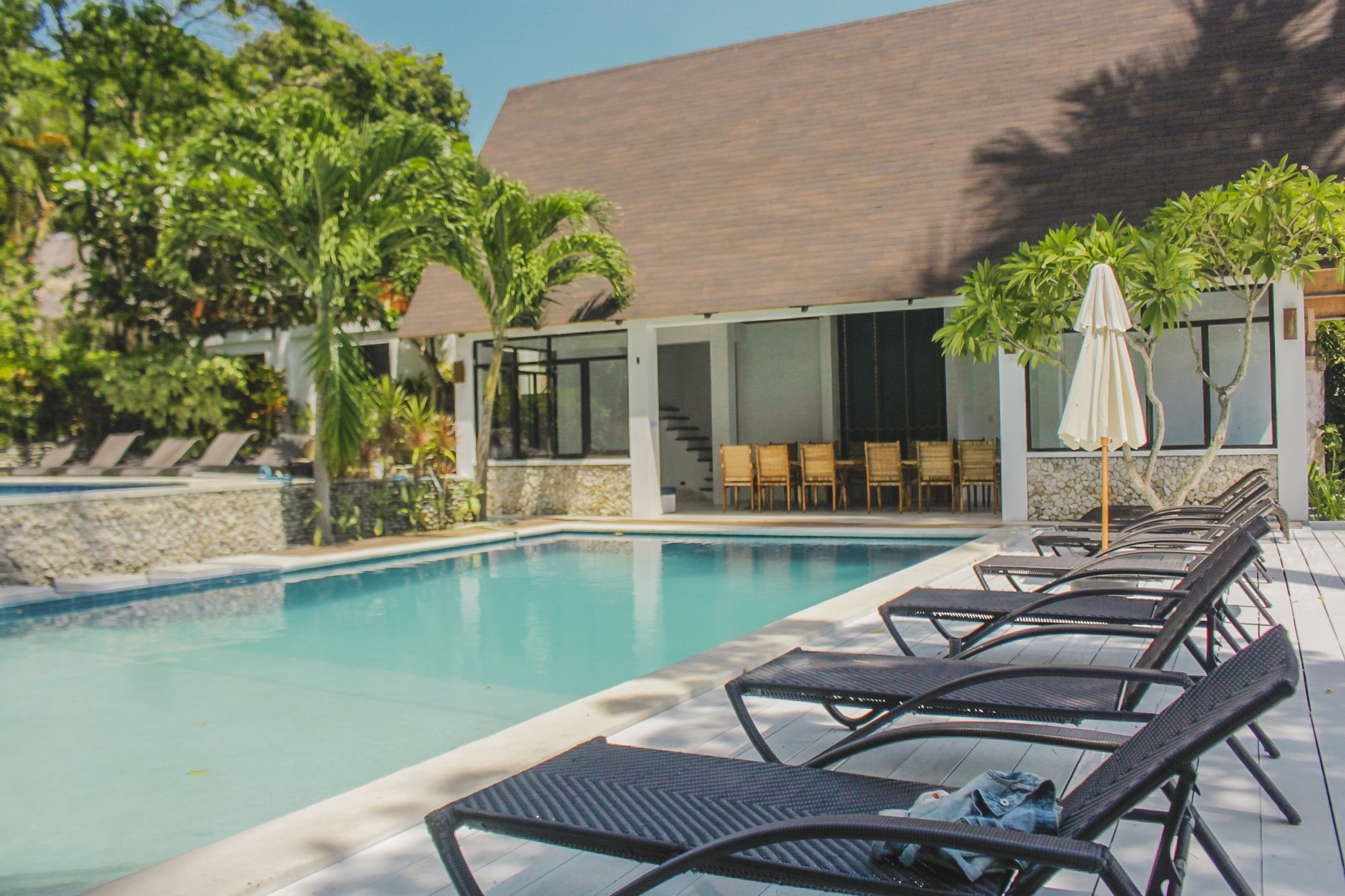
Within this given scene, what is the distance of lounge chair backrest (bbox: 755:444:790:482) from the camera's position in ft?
46.2

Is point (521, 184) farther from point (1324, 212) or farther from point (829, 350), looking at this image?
point (1324, 212)

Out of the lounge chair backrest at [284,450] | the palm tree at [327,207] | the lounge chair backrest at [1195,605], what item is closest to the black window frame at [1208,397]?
the palm tree at [327,207]

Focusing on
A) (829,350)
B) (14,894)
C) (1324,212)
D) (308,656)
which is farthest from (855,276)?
(14,894)

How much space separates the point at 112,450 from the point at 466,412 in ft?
23.5

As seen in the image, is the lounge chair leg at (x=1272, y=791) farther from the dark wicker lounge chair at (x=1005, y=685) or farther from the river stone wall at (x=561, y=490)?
the river stone wall at (x=561, y=490)

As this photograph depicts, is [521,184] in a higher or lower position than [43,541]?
higher

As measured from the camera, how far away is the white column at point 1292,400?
10.6m

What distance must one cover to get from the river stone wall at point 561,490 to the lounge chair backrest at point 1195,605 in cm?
1123

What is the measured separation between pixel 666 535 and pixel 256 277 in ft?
33.5

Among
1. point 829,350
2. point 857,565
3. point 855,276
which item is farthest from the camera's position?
point 829,350

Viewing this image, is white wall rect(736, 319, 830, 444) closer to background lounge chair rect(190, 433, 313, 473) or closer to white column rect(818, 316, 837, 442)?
white column rect(818, 316, 837, 442)

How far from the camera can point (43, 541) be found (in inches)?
348

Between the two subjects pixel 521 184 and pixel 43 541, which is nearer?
pixel 43 541

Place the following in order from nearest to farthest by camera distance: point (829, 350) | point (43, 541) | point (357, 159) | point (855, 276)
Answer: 1. point (43, 541)
2. point (357, 159)
3. point (855, 276)
4. point (829, 350)
